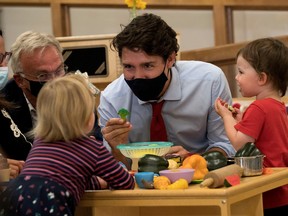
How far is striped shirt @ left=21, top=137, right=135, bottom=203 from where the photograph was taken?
2857 mm

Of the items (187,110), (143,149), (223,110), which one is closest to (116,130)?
(143,149)

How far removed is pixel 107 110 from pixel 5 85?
552mm

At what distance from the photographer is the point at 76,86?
→ 292cm

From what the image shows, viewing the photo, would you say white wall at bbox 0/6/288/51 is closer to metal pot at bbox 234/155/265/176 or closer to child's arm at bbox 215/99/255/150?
child's arm at bbox 215/99/255/150

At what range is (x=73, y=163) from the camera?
287 cm

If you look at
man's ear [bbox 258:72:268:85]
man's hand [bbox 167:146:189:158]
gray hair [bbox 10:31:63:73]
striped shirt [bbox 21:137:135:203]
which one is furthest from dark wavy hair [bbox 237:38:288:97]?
gray hair [bbox 10:31:63:73]

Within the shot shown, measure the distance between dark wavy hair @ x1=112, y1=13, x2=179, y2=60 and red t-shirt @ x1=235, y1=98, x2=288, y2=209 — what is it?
620 mm

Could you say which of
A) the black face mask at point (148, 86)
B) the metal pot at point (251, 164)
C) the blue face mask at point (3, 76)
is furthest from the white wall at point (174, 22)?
the metal pot at point (251, 164)

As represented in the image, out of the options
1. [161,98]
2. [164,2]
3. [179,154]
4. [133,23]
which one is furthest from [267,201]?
[164,2]

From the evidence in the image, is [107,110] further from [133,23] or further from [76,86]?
[76,86]

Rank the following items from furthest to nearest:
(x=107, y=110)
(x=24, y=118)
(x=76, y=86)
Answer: (x=107, y=110) → (x=24, y=118) → (x=76, y=86)

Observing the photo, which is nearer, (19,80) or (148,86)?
(148,86)

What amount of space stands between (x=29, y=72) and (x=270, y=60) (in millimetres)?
1245

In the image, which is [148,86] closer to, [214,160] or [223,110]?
[223,110]
